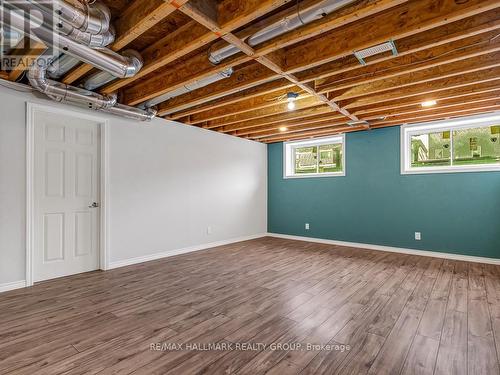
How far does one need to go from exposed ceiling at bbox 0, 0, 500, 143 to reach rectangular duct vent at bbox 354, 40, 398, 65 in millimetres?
85

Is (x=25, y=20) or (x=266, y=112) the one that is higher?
(x=266, y=112)

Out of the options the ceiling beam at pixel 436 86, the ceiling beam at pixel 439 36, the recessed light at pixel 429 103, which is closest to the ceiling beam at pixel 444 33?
the ceiling beam at pixel 439 36

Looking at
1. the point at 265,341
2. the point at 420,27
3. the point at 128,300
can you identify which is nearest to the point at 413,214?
the point at 420,27

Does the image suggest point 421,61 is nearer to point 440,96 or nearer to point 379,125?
point 440,96

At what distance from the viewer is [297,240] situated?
20.2 ft

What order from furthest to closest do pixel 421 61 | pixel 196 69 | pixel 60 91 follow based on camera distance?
pixel 60 91 → pixel 196 69 → pixel 421 61

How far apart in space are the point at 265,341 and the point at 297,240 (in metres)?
4.23

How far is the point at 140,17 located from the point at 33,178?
2485 mm

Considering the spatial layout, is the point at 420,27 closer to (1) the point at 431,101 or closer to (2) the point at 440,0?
(2) the point at 440,0

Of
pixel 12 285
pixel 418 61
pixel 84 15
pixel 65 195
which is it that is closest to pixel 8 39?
pixel 84 15

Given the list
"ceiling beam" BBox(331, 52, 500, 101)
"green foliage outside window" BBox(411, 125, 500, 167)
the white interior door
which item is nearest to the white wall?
the white interior door

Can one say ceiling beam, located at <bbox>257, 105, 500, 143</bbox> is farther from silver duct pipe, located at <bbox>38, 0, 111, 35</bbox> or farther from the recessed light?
silver duct pipe, located at <bbox>38, 0, 111, 35</bbox>

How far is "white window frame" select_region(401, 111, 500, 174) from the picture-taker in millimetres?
4281

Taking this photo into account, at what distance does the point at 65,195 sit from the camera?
356cm
